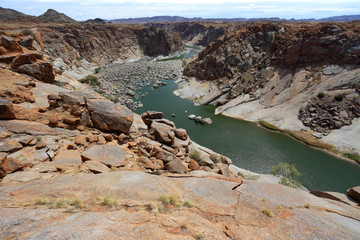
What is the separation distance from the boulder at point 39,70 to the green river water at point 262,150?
966 inches

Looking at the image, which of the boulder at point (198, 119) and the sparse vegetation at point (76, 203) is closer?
the sparse vegetation at point (76, 203)

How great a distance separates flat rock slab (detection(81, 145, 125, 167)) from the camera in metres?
10.4

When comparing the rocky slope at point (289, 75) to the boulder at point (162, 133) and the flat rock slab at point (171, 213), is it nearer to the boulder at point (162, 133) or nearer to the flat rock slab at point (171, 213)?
the boulder at point (162, 133)

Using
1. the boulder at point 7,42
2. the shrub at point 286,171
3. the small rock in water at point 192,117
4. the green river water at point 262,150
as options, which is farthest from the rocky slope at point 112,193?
the small rock in water at point 192,117

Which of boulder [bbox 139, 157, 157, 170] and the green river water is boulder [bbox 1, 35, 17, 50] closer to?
boulder [bbox 139, 157, 157, 170]

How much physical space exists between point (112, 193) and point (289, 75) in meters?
53.8

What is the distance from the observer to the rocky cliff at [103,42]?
72.1 metres

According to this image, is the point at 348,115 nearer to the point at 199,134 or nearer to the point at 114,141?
the point at 199,134

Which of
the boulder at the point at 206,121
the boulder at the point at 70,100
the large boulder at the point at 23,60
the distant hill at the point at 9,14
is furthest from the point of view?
the distant hill at the point at 9,14

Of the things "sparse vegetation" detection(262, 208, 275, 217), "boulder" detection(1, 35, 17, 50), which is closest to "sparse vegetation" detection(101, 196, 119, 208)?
"sparse vegetation" detection(262, 208, 275, 217)

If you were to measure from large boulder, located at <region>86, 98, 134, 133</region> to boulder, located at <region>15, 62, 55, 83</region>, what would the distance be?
9.02 m

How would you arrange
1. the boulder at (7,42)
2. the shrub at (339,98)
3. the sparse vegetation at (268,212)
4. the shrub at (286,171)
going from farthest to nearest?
the shrub at (339,98) < the shrub at (286,171) < the boulder at (7,42) < the sparse vegetation at (268,212)

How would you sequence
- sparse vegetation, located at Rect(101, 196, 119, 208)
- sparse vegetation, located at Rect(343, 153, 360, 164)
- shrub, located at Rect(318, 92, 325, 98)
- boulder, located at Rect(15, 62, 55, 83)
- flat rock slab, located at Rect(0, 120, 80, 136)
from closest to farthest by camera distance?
sparse vegetation, located at Rect(101, 196, 119, 208)
flat rock slab, located at Rect(0, 120, 80, 136)
boulder, located at Rect(15, 62, 55, 83)
sparse vegetation, located at Rect(343, 153, 360, 164)
shrub, located at Rect(318, 92, 325, 98)

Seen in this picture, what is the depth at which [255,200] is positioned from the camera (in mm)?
8336
